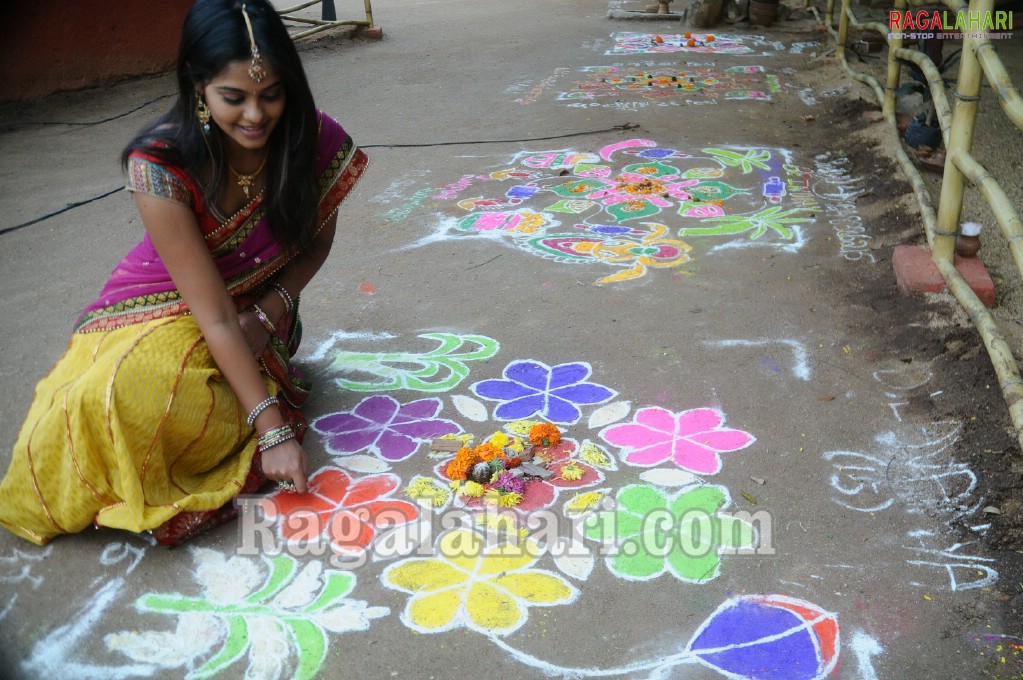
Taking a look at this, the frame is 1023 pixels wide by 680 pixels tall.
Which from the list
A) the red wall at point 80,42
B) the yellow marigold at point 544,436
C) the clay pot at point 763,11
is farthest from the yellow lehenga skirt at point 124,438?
the clay pot at point 763,11

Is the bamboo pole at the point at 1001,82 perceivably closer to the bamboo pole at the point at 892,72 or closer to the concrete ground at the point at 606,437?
the concrete ground at the point at 606,437

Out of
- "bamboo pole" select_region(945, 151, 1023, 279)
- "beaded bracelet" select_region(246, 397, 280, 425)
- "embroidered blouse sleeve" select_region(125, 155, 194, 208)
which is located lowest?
"beaded bracelet" select_region(246, 397, 280, 425)

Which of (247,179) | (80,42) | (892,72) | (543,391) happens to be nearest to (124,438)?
(247,179)

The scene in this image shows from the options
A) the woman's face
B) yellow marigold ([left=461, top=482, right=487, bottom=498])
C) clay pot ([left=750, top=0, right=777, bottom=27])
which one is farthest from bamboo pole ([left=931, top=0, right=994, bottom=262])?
clay pot ([left=750, top=0, right=777, bottom=27])

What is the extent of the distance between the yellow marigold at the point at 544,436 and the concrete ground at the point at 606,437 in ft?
0.11

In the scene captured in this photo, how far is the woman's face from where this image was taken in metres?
1.81

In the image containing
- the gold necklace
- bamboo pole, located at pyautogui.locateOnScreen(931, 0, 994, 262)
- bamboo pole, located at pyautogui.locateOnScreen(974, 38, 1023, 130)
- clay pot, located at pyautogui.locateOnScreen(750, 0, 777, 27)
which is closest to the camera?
the gold necklace

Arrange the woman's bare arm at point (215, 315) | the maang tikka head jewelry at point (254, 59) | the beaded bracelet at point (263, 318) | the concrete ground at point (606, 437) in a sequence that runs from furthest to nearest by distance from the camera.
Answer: the beaded bracelet at point (263, 318) < the woman's bare arm at point (215, 315) < the maang tikka head jewelry at point (254, 59) < the concrete ground at point (606, 437)

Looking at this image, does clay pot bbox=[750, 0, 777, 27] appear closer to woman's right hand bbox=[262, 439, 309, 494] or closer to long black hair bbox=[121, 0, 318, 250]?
A: long black hair bbox=[121, 0, 318, 250]

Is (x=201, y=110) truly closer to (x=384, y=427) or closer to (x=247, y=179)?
(x=247, y=179)

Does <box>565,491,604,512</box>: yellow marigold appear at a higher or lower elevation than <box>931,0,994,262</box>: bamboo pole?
lower

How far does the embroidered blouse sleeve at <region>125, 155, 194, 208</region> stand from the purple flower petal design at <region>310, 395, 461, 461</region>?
749 millimetres

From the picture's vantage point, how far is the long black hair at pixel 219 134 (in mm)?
1788

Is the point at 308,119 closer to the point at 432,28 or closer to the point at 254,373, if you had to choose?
the point at 254,373
